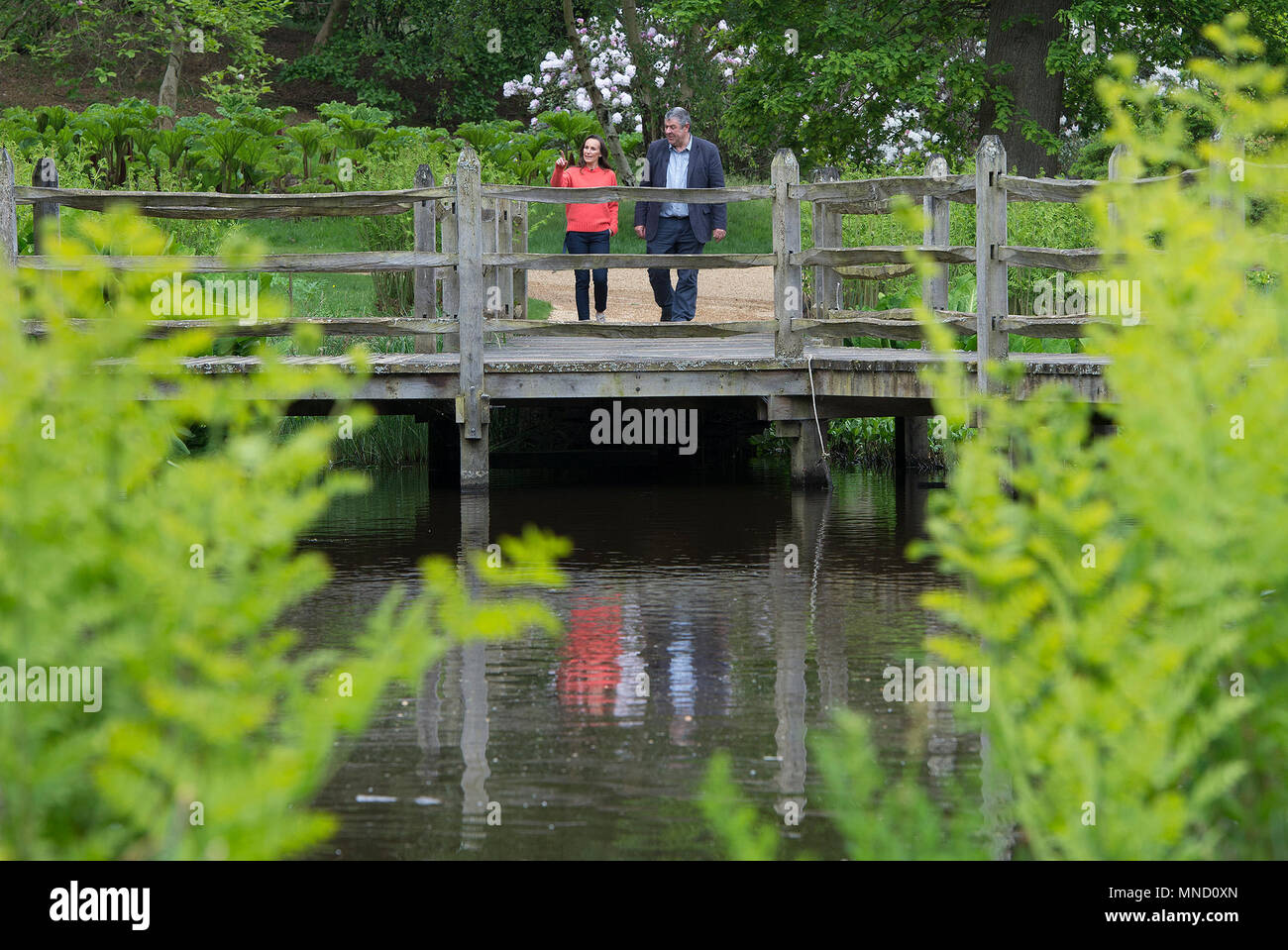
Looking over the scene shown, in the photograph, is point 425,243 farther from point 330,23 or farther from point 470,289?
point 330,23

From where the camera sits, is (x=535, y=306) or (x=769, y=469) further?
(x=535, y=306)

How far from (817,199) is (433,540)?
12.3ft

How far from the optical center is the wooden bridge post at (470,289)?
11.0 metres

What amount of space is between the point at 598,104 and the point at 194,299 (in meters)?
18.9

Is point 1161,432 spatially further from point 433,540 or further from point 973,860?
point 433,540

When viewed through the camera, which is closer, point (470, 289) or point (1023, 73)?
point (470, 289)

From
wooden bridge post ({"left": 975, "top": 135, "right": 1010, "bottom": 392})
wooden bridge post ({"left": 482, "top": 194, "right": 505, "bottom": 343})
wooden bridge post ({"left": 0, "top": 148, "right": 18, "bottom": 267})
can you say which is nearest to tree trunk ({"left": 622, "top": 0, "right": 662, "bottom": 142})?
wooden bridge post ({"left": 482, "top": 194, "right": 505, "bottom": 343})

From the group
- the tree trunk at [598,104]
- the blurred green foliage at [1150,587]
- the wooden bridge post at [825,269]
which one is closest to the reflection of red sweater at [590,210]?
the wooden bridge post at [825,269]

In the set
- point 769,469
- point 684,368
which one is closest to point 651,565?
point 684,368

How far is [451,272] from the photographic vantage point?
11.3 m

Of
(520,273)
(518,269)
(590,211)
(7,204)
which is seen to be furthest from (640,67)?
(7,204)

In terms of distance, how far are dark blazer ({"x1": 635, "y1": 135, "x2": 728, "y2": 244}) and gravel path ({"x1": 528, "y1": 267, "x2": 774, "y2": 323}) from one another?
4280 millimetres
